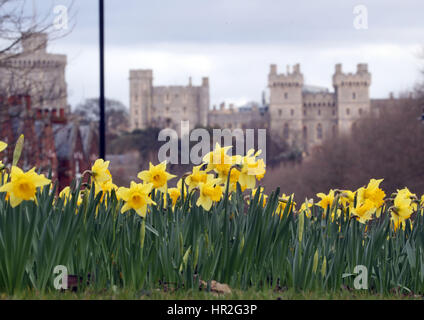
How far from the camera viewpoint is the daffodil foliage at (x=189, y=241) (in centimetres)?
349

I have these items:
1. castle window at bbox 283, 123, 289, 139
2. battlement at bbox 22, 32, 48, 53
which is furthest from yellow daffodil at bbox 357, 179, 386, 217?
castle window at bbox 283, 123, 289, 139

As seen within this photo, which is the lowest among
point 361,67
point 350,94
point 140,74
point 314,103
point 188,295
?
point 188,295

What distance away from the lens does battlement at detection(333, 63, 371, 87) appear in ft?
373

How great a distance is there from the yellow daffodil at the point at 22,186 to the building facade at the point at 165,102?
114m

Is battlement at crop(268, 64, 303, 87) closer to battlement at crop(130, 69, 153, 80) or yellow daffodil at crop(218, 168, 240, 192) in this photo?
battlement at crop(130, 69, 153, 80)

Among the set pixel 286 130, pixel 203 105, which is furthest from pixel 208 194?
pixel 203 105

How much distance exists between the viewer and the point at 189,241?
12.6 feet

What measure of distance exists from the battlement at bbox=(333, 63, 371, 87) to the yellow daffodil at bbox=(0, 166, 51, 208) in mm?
112622

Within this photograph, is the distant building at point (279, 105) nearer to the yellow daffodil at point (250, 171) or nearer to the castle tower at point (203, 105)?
the castle tower at point (203, 105)

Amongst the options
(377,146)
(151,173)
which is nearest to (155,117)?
(377,146)

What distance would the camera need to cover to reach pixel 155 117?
397ft

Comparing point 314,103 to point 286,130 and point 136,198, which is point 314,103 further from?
point 136,198

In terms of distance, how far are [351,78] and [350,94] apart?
94.1 inches

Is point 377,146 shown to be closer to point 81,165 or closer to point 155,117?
point 81,165
